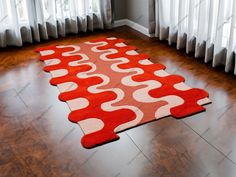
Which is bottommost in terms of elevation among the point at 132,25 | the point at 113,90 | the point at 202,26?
the point at 113,90

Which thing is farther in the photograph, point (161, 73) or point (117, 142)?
point (161, 73)

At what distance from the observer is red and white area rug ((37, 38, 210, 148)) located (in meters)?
2.44

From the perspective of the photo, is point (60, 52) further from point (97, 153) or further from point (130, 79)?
point (97, 153)

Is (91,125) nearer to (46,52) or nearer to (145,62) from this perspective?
(145,62)

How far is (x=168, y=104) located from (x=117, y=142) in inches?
23.4

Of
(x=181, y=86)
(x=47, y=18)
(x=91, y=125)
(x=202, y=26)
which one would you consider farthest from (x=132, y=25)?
(x=91, y=125)

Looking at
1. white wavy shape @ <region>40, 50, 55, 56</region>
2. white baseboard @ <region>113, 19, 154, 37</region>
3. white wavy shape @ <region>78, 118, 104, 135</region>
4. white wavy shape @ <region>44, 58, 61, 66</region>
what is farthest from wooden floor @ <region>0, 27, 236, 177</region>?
white baseboard @ <region>113, 19, 154, 37</region>

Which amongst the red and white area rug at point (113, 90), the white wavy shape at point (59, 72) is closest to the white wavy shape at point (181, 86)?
the red and white area rug at point (113, 90)

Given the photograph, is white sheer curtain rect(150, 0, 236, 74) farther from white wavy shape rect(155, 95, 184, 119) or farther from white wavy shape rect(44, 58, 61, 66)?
white wavy shape rect(44, 58, 61, 66)

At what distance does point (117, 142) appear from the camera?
223cm

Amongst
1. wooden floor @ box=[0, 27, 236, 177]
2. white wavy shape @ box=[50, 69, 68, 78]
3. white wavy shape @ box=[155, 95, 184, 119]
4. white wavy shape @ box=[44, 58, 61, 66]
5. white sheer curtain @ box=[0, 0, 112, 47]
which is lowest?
wooden floor @ box=[0, 27, 236, 177]

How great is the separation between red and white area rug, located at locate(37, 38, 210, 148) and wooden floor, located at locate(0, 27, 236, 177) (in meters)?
0.07

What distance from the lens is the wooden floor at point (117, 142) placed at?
6.55 feet

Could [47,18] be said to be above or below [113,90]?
above
